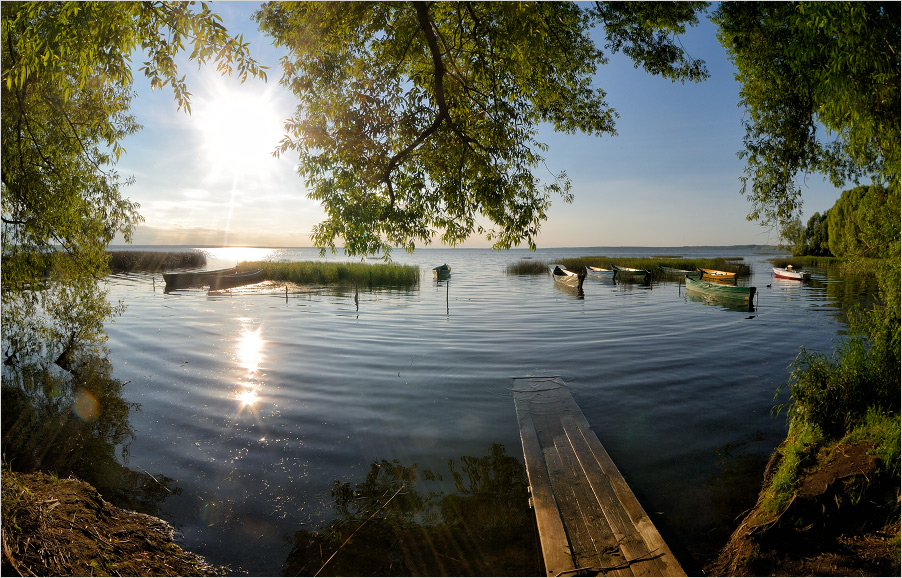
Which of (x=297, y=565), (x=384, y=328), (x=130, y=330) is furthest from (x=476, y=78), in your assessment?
(x=130, y=330)

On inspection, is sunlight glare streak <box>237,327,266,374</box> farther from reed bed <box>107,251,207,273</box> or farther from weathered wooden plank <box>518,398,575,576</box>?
reed bed <box>107,251,207,273</box>

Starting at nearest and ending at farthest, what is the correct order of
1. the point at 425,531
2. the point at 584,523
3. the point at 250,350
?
the point at 584,523, the point at 425,531, the point at 250,350

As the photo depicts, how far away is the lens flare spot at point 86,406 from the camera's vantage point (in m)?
9.55

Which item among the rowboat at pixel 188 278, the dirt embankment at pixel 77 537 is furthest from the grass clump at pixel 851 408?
the rowboat at pixel 188 278

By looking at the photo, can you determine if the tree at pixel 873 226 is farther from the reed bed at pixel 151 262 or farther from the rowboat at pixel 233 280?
the reed bed at pixel 151 262

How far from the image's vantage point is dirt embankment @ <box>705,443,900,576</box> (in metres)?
4.16

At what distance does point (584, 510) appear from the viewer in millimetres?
5438

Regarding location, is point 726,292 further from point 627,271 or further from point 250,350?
point 250,350

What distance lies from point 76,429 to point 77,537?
589cm

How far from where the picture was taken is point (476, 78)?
8086mm

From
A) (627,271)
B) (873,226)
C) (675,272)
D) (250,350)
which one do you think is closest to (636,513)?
(873,226)

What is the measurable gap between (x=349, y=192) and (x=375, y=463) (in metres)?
4.46

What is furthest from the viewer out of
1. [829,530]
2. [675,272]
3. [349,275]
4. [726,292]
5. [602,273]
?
[675,272]

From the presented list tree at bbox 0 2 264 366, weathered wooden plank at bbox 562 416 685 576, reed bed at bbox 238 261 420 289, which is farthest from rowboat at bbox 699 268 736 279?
tree at bbox 0 2 264 366
